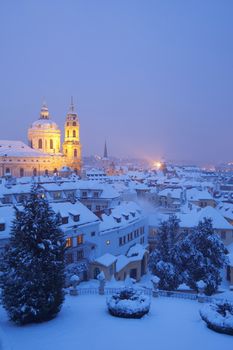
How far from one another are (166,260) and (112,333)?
16539 millimetres

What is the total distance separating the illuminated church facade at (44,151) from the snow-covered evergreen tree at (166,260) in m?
76.8

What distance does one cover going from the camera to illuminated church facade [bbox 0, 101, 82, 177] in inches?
4264

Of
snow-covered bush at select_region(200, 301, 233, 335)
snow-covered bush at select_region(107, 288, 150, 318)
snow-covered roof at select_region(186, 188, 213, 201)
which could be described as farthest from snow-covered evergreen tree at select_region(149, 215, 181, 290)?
snow-covered roof at select_region(186, 188, 213, 201)

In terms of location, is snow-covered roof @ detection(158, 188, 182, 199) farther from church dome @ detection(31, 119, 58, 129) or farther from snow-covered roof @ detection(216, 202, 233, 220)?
church dome @ detection(31, 119, 58, 129)

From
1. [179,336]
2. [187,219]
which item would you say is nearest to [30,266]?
[179,336]

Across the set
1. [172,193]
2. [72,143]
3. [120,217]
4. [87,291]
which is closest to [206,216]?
[120,217]

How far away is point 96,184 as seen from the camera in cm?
6178

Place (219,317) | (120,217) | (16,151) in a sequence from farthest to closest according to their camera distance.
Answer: (16,151), (120,217), (219,317)

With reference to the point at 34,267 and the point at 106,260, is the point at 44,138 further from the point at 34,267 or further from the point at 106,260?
the point at 34,267

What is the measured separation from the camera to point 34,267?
696 inches

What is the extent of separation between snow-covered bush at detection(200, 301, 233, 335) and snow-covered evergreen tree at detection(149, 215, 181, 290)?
12.0 meters

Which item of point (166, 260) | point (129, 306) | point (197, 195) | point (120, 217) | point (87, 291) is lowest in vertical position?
point (87, 291)

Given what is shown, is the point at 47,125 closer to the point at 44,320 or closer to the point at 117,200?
the point at 117,200

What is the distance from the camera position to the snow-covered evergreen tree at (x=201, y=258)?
30.3 metres
